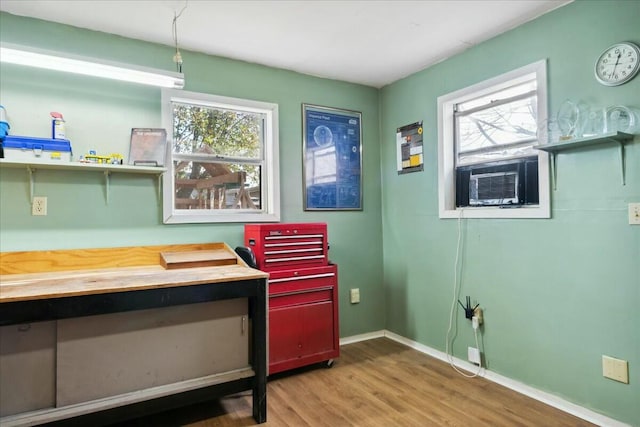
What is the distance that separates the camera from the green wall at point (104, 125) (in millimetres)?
2281

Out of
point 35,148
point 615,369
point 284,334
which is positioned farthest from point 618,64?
point 35,148

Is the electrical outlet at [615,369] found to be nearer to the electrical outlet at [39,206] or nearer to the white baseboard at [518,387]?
→ the white baseboard at [518,387]

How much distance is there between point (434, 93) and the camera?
3.12 meters

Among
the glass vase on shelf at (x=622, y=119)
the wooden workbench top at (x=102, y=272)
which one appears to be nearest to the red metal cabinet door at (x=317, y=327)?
the wooden workbench top at (x=102, y=272)

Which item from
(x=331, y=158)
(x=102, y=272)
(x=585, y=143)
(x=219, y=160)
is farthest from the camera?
(x=331, y=158)

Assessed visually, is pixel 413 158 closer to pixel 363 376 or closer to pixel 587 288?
pixel 587 288

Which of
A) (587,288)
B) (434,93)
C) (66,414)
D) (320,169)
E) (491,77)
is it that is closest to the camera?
(66,414)

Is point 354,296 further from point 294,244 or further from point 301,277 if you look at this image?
point 294,244

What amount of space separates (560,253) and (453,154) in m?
1.11

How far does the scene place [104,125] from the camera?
250 cm

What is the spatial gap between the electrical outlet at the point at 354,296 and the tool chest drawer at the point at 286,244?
66 centimetres

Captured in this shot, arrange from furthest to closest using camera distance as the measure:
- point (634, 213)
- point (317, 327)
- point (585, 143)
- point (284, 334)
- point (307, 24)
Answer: point (317, 327) → point (284, 334) → point (307, 24) → point (585, 143) → point (634, 213)

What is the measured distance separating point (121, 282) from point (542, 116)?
8.56 feet

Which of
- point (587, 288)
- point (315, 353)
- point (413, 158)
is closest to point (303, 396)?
point (315, 353)
